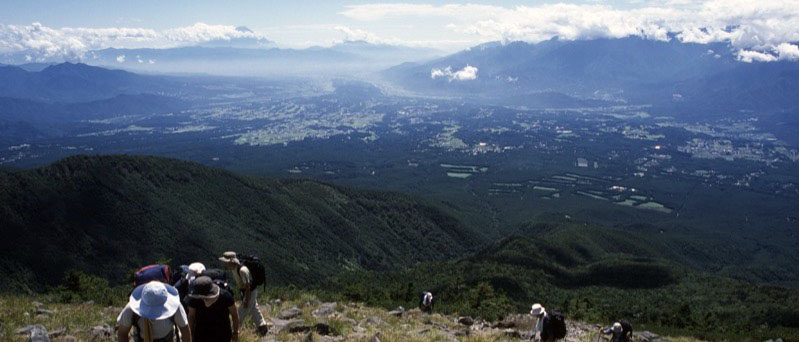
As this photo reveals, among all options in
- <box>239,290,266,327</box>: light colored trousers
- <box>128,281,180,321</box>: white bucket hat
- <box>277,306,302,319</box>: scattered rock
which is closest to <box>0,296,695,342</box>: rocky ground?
<box>277,306,302,319</box>: scattered rock

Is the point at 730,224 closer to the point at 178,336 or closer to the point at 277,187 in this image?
the point at 277,187

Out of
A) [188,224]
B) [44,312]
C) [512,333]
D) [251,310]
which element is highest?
[251,310]

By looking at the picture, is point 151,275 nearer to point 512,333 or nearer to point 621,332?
point 512,333

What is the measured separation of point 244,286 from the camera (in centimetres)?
1295

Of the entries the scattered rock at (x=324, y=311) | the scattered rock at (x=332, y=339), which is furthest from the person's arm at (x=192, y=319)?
the scattered rock at (x=324, y=311)

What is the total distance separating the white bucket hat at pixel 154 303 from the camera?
843cm

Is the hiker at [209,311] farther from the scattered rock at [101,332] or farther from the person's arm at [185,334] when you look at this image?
the scattered rock at [101,332]

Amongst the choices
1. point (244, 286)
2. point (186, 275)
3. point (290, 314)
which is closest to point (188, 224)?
point (290, 314)

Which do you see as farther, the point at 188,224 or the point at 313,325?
the point at 188,224

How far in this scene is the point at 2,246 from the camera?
67.0m

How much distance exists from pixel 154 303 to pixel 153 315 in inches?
7.4

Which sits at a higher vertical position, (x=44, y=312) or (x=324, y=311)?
(x=44, y=312)

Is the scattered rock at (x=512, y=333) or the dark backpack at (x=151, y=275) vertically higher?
the dark backpack at (x=151, y=275)

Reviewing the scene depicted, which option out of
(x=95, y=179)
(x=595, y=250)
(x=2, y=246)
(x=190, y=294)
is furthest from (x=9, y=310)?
(x=595, y=250)
